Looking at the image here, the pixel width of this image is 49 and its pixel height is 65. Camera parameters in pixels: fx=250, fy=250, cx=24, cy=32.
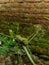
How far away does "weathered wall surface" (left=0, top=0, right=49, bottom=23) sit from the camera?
9.00ft

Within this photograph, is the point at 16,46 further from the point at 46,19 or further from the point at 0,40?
the point at 46,19

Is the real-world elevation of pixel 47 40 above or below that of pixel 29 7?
below

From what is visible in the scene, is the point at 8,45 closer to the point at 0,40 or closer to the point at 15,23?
the point at 0,40

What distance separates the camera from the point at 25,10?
9.20ft

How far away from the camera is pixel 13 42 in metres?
2.60

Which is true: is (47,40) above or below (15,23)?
below

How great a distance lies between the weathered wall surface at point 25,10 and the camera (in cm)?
274

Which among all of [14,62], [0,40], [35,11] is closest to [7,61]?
[14,62]

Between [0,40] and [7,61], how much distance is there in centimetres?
24

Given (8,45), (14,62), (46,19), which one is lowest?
(14,62)

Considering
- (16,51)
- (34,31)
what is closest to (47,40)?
(34,31)

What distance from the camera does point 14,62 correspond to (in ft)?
8.36

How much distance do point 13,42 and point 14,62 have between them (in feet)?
0.68

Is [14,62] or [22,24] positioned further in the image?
[22,24]
